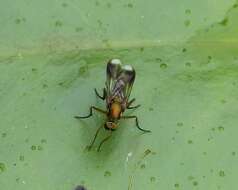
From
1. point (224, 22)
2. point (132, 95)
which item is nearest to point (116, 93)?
point (132, 95)

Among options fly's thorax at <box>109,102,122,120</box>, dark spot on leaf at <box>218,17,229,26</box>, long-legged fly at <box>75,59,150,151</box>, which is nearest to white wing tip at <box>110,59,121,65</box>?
long-legged fly at <box>75,59,150,151</box>

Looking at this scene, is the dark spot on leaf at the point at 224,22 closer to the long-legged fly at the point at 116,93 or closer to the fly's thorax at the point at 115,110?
the long-legged fly at the point at 116,93

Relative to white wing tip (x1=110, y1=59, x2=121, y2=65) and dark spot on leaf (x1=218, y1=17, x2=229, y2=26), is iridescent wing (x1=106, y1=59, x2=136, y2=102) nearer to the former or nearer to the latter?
white wing tip (x1=110, y1=59, x2=121, y2=65)

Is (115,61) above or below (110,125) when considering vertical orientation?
above

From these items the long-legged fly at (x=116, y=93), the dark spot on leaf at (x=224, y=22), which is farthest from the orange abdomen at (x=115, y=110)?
the dark spot on leaf at (x=224, y=22)

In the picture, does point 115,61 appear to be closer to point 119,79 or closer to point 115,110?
point 119,79

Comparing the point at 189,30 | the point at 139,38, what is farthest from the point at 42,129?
the point at 189,30
